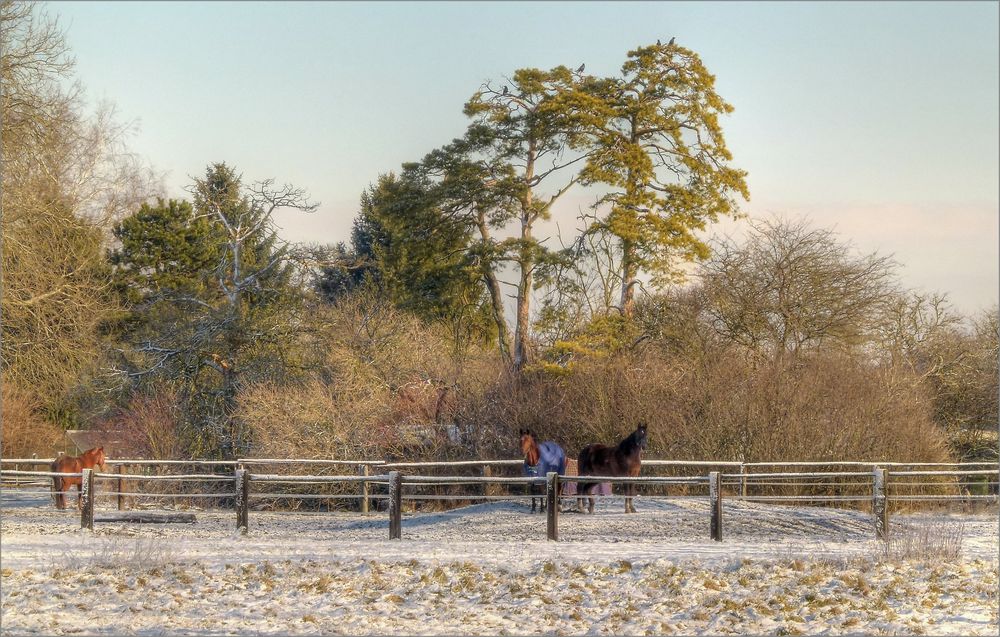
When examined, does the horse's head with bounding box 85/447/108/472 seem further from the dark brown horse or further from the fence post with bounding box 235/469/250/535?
the dark brown horse

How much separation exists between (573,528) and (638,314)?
12753 mm

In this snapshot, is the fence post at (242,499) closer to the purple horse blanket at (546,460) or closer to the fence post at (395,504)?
the fence post at (395,504)

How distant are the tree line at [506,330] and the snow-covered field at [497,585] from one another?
9047 millimetres

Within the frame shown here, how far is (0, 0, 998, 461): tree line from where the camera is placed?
2512 centimetres

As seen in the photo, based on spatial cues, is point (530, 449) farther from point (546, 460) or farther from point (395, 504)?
point (395, 504)

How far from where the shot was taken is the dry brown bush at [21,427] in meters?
30.5

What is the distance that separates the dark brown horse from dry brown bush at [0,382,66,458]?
17.6 meters

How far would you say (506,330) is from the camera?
32875mm

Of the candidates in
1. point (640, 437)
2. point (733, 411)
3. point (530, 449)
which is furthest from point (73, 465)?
point (733, 411)

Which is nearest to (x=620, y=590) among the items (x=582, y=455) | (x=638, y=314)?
(x=582, y=455)

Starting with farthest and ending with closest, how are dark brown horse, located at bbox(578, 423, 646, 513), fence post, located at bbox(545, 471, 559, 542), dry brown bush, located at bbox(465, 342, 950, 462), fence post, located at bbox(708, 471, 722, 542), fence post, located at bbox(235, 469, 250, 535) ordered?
dry brown bush, located at bbox(465, 342, 950, 462)
dark brown horse, located at bbox(578, 423, 646, 513)
fence post, located at bbox(235, 469, 250, 535)
fence post, located at bbox(708, 471, 722, 542)
fence post, located at bbox(545, 471, 559, 542)

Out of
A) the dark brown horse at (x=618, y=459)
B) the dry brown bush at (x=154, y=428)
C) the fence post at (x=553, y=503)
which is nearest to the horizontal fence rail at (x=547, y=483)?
the fence post at (x=553, y=503)

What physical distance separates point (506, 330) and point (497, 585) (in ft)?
69.3

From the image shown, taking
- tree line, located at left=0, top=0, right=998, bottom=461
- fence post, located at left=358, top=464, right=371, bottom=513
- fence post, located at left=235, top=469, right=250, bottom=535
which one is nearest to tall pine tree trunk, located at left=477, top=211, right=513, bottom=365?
tree line, located at left=0, top=0, right=998, bottom=461
